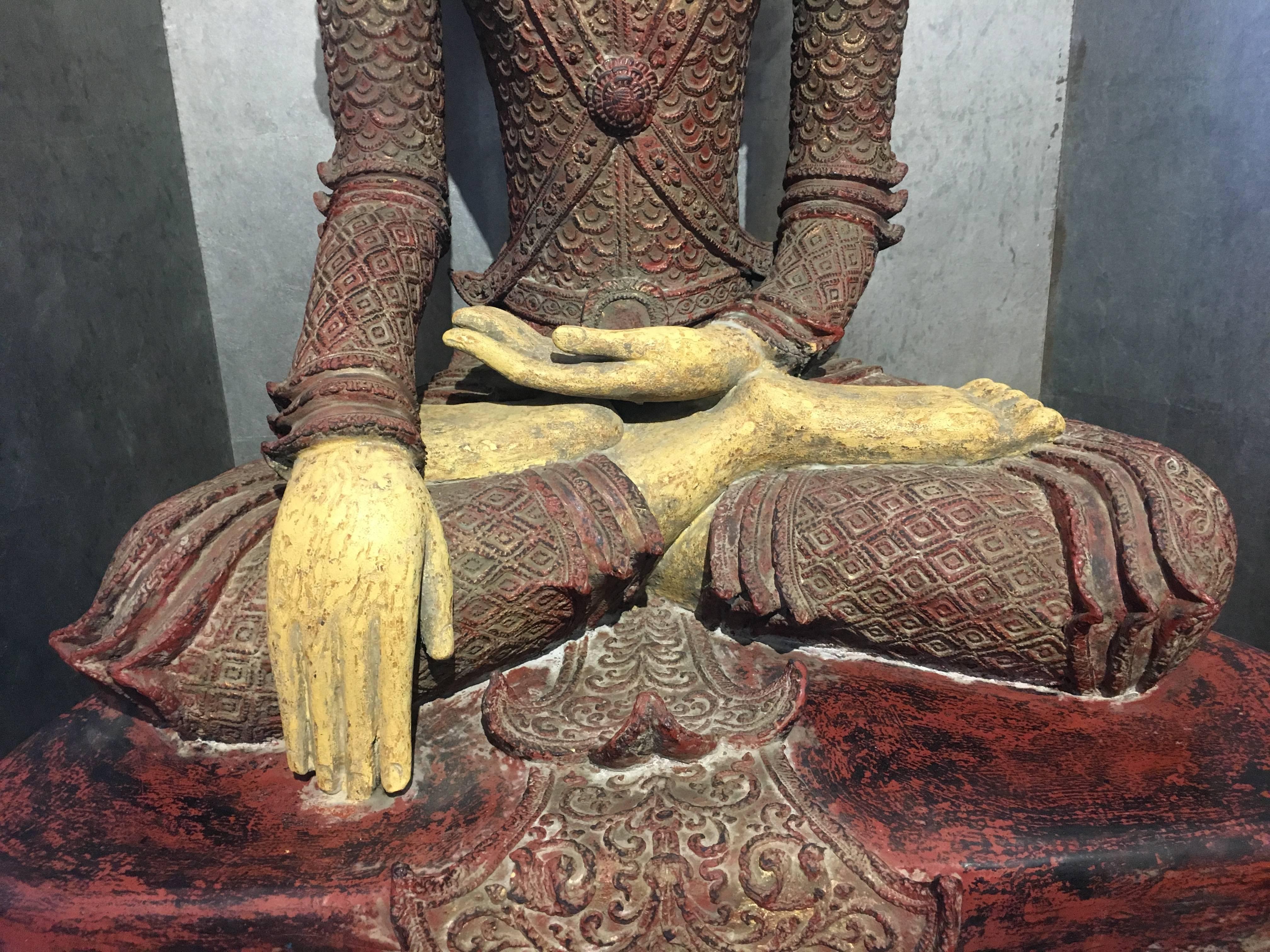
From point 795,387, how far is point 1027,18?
1.41 meters

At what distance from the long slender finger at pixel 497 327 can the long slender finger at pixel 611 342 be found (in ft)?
0.39

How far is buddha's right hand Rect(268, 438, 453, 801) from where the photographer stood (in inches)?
42.2

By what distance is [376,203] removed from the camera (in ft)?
5.02

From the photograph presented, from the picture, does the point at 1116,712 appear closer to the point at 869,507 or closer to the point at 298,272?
the point at 869,507

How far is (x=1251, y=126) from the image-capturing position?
5.89ft

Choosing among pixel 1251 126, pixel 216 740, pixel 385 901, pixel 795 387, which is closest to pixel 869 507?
pixel 795 387

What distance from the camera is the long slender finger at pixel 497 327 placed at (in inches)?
59.1

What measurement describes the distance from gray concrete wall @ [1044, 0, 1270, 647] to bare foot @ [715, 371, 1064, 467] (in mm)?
819

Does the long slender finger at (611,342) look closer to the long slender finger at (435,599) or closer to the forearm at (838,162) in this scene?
the forearm at (838,162)

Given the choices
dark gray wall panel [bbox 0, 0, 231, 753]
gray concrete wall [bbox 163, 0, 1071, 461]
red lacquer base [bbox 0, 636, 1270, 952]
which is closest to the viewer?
red lacquer base [bbox 0, 636, 1270, 952]

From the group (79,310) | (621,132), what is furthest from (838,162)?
(79,310)

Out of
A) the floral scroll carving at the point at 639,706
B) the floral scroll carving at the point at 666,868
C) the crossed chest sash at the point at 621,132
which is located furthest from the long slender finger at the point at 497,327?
the floral scroll carving at the point at 666,868

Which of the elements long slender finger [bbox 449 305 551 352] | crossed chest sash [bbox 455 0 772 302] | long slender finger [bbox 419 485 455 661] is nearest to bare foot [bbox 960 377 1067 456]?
crossed chest sash [bbox 455 0 772 302]

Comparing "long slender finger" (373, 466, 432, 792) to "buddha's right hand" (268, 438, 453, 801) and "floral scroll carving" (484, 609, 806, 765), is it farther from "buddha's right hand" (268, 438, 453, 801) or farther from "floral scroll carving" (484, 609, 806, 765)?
"floral scroll carving" (484, 609, 806, 765)
